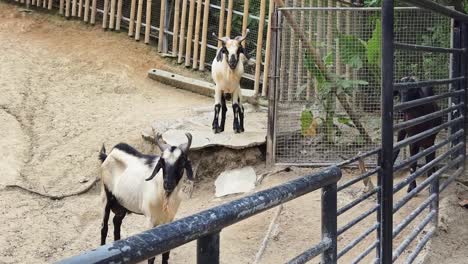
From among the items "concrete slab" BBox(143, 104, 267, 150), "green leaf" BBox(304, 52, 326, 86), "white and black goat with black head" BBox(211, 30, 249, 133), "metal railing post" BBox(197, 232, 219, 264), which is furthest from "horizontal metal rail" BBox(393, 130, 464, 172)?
"white and black goat with black head" BBox(211, 30, 249, 133)

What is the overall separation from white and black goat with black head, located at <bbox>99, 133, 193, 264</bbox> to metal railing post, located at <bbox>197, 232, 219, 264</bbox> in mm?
3362

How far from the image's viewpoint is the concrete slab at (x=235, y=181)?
21.3 feet

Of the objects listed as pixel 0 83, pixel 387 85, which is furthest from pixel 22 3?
pixel 387 85

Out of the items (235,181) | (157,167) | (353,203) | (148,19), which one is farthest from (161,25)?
(353,203)

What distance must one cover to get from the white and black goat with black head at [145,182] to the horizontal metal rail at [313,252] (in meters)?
2.84

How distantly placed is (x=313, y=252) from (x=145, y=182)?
3410 mm

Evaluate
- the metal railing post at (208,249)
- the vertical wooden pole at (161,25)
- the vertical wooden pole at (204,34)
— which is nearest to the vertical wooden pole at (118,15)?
the vertical wooden pole at (161,25)

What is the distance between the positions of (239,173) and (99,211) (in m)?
1.62

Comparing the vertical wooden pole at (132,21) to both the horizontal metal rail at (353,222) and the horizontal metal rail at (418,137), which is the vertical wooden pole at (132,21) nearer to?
the horizontal metal rail at (418,137)

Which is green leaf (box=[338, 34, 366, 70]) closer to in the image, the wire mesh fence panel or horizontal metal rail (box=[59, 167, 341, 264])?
the wire mesh fence panel

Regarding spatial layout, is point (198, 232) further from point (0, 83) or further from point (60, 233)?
point (0, 83)

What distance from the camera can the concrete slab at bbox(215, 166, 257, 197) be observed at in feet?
21.3

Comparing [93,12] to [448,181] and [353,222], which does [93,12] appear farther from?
[353,222]

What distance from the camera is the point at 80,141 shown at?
8141mm
